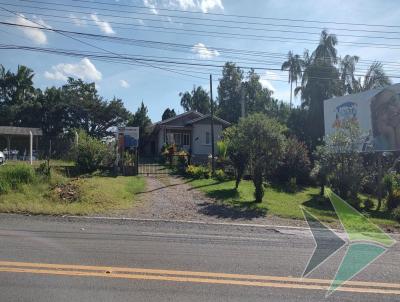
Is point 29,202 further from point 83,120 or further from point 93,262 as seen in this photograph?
point 83,120

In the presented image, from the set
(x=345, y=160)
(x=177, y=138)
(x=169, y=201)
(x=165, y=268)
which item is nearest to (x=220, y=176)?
(x=345, y=160)

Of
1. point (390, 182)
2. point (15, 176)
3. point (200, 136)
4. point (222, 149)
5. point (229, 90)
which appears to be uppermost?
point (229, 90)

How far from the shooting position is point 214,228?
37.1 ft

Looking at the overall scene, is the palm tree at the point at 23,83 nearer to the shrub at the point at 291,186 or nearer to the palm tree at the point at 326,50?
the palm tree at the point at 326,50

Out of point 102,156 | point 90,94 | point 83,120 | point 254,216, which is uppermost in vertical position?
point 90,94

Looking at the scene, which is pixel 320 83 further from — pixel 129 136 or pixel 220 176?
pixel 129 136

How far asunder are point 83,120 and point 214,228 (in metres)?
48.8

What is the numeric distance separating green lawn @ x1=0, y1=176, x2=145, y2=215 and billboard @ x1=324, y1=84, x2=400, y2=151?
1769 centimetres

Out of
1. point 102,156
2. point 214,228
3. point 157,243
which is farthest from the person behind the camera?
point 102,156

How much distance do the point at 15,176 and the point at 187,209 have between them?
240 inches

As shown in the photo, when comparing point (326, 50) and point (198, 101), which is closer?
point (326, 50)

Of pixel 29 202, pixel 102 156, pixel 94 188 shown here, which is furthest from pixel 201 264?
pixel 102 156

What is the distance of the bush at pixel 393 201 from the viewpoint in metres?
18.9

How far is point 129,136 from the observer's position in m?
Answer: 25.1
